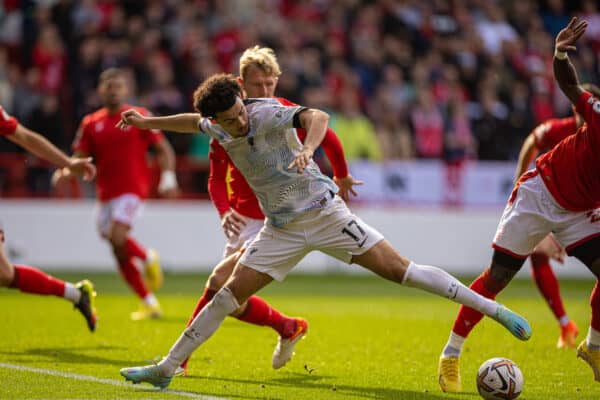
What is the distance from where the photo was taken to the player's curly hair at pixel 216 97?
22.1ft

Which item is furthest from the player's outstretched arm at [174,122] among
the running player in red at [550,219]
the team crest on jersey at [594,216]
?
the team crest on jersey at [594,216]

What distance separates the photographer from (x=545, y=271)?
1027 cm

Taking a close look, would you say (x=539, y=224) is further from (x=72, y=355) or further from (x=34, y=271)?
(x=34, y=271)

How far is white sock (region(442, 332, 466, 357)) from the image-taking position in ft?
25.3

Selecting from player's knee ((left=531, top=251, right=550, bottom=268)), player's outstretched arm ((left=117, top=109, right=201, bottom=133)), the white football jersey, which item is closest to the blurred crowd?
player's knee ((left=531, top=251, right=550, bottom=268))

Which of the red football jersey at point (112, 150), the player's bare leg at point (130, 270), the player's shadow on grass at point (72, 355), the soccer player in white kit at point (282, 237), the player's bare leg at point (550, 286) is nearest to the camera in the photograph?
the soccer player in white kit at point (282, 237)

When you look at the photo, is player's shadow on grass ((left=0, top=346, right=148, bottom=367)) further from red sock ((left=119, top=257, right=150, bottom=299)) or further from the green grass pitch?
red sock ((left=119, top=257, right=150, bottom=299))

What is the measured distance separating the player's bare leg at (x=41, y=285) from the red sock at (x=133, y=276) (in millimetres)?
2782

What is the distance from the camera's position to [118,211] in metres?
12.6

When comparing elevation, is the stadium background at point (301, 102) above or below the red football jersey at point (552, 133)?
below

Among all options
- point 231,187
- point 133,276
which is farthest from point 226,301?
point 133,276

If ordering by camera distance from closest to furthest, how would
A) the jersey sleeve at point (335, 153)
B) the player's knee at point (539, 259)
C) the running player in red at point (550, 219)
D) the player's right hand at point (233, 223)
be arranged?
the running player in red at point (550, 219), the jersey sleeve at point (335, 153), the player's right hand at point (233, 223), the player's knee at point (539, 259)

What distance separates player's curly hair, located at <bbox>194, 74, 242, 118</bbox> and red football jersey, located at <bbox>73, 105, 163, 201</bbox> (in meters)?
5.84

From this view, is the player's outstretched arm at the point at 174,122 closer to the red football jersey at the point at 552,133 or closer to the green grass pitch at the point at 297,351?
the green grass pitch at the point at 297,351
